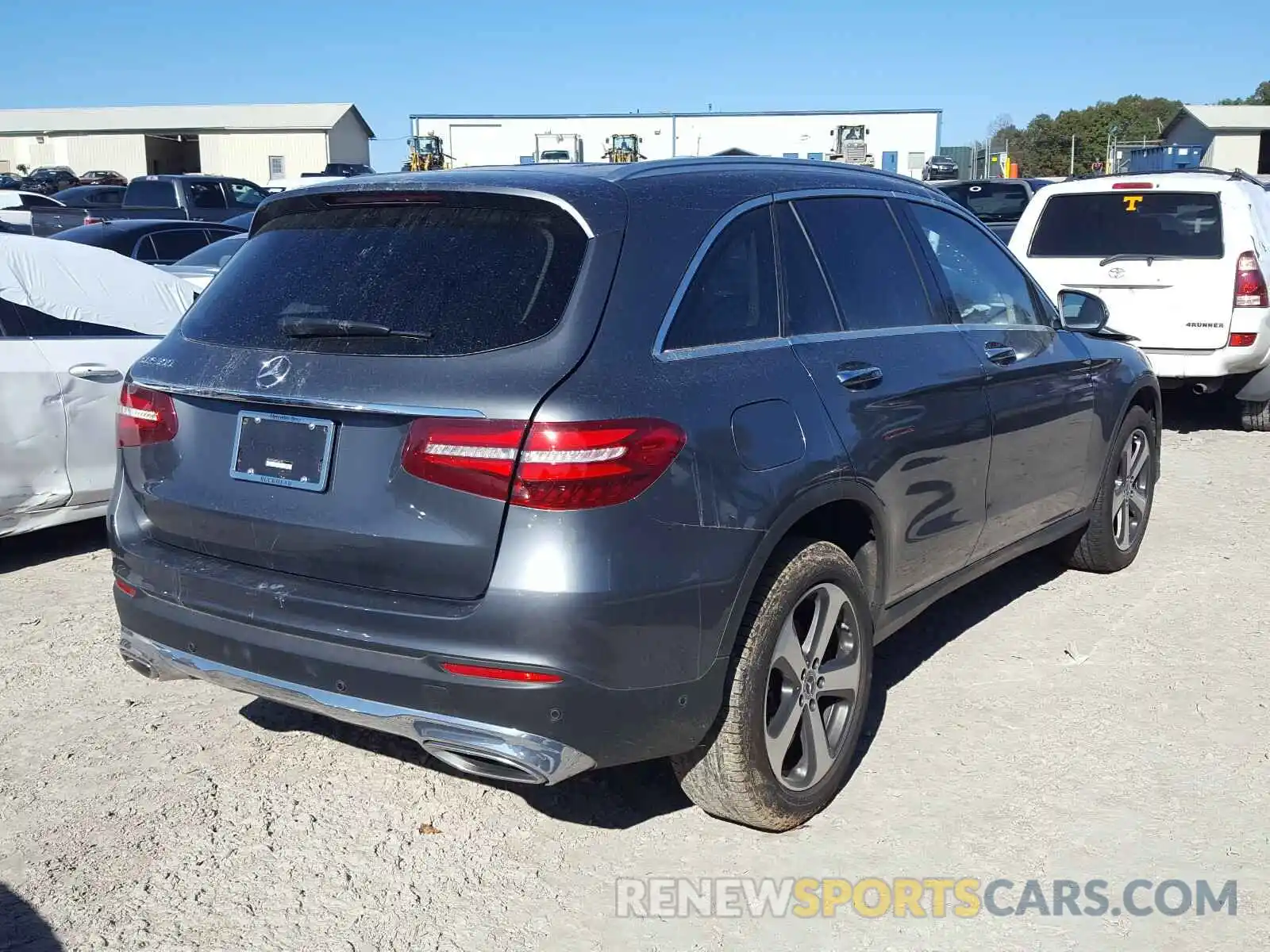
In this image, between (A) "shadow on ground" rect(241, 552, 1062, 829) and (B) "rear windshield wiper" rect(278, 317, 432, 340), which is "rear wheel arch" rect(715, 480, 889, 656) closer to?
(A) "shadow on ground" rect(241, 552, 1062, 829)

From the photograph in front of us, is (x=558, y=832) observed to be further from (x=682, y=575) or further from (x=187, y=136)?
(x=187, y=136)

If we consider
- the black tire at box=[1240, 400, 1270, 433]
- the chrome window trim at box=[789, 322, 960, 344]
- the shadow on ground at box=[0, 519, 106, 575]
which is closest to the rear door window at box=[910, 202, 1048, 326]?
the chrome window trim at box=[789, 322, 960, 344]

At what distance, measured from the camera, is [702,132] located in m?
51.1

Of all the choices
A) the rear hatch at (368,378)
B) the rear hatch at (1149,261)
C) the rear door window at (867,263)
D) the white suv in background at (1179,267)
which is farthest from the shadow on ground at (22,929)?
the rear hatch at (1149,261)

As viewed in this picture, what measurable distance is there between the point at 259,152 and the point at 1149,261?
56960 millimetres

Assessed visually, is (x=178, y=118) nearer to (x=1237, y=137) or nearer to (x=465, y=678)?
(x=1237, y=137)

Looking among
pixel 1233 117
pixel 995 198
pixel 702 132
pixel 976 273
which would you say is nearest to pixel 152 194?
Result: pixel 995 198

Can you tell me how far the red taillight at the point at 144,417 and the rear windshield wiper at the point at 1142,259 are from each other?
24.8ft

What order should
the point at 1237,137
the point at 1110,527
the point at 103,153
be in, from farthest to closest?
the point at 1237,137
the point at 103,153
the point at 1110,527

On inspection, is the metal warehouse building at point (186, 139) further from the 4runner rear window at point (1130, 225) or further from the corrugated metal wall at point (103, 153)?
the 4runner rear window at point (1130, 225)

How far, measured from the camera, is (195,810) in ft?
11.8

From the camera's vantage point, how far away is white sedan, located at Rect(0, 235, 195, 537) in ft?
18.6

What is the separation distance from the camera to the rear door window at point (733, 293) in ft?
10.4

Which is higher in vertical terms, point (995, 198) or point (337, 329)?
point (337, 329)
